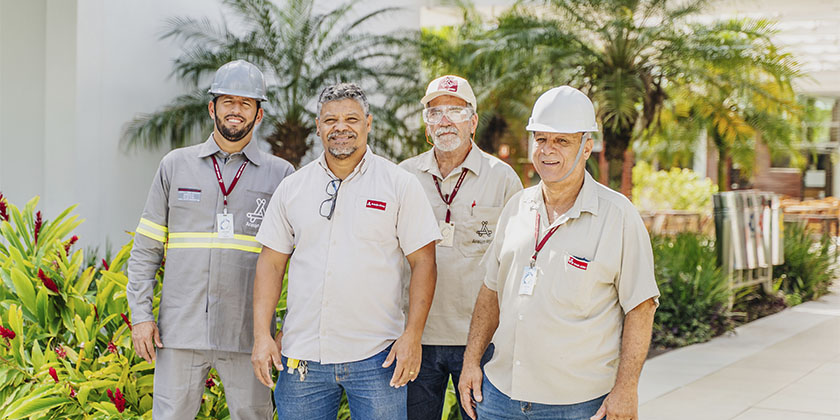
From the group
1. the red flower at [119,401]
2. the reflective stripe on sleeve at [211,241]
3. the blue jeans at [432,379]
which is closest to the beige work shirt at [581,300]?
the blue jeans at [432,379]

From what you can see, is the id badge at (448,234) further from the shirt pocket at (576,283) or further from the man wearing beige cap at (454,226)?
the shirt pocket at (576,283)

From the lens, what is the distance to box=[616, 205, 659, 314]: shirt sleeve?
2.93 meters

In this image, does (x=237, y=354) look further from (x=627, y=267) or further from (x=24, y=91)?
(x=24, y=91)

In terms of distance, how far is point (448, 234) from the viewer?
371cm

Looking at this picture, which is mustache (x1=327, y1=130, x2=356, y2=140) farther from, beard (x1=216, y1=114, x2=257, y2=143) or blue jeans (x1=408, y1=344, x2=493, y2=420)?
blue jeans (x1=408, y1=344, x2=493, y2=420)

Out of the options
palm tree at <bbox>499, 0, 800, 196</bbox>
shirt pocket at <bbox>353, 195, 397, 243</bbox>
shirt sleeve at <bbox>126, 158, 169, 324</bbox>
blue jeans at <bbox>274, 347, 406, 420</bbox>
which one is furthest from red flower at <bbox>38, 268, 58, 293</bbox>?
palm tree at <bbox>499, 0, 800, 196</bbox>

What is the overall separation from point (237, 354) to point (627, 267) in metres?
1.72

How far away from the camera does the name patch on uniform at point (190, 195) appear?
3.64 meters

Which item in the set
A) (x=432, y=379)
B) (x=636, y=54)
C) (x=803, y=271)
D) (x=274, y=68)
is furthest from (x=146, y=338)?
(x=803, y=271)

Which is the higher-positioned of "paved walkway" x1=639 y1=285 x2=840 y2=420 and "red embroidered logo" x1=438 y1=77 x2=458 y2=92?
"red embroidered logo" x1=438 y1=77 x2=458 y2=92

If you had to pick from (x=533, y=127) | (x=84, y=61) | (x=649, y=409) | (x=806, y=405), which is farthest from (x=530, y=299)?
(x=84, y=61)

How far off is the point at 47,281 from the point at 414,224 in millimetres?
2461

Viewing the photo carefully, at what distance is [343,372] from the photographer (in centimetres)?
329

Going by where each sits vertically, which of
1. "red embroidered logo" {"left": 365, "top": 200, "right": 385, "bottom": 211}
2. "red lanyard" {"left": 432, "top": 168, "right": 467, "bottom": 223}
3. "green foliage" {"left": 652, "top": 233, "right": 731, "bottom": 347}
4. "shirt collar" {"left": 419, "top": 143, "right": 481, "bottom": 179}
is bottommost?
"green foliage" {"left": 652, "top": 233, "right": 731, "bottom": 347}
